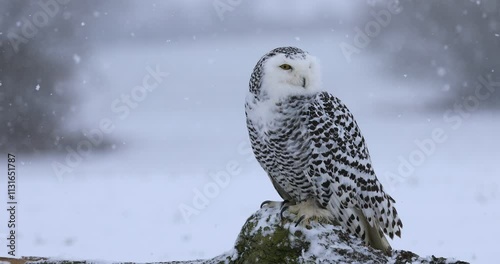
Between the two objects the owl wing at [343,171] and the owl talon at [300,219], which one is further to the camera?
the owl wing at [343,171]

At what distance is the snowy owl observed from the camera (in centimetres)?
402

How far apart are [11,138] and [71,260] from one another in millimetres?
5928

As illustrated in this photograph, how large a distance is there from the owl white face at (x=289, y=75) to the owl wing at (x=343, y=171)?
14 centimetres

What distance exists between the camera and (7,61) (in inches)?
394

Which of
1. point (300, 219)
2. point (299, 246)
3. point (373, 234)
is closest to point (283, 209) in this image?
point (300, 219)

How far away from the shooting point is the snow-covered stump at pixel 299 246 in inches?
149

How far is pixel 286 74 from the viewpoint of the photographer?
13.0 ft

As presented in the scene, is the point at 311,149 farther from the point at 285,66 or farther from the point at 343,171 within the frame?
the point at 285,66

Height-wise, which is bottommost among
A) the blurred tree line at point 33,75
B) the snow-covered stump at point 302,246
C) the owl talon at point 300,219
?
the snow-covered stump at point 302,246

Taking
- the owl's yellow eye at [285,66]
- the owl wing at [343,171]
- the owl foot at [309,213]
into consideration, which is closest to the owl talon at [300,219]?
the owl foot at [309,213]

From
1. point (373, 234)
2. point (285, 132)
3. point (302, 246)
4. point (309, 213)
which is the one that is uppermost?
point (285, 132)

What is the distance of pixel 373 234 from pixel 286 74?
1164 mm

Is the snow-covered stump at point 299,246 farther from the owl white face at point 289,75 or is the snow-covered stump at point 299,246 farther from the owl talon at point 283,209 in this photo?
the owl white face at point 289,75

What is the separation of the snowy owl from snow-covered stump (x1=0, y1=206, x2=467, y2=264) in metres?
0.11
